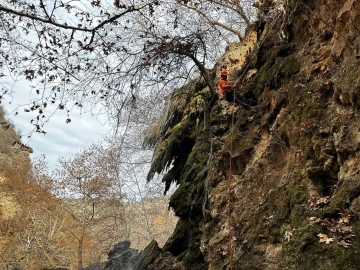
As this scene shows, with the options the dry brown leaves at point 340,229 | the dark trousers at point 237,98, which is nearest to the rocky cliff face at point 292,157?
the dry brown leaves at point 340,229

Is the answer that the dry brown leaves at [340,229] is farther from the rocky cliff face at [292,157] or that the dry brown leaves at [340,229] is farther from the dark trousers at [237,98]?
the dark trousers at [237,98]

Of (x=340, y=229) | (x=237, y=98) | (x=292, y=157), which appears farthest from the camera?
(x=237, y=98)

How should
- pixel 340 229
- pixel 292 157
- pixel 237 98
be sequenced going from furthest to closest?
pixel 237 98 < pixel 292 157 < pixel 340 229

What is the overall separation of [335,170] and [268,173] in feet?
5.20

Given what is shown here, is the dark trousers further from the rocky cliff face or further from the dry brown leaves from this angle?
the dry brown leaves

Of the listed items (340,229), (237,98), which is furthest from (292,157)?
(237,98)

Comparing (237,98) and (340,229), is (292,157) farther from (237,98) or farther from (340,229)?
(237,98)

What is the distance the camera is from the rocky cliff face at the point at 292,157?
4074mm

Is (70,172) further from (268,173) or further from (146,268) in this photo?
(268,173)

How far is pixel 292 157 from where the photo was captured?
18.8 ft

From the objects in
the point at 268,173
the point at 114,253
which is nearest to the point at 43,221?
the point at 114,253

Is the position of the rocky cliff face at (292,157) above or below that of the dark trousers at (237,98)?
below

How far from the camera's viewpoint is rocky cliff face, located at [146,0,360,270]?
4074 mm

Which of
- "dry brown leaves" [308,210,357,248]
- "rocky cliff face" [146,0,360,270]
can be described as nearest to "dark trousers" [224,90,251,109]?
"rocky cliff face" [146,0,360,270]
